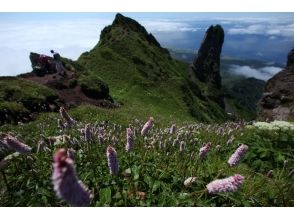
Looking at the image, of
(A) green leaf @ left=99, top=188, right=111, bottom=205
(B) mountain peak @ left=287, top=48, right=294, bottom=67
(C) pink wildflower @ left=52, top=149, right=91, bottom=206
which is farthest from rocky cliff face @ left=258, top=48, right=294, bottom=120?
(C) pink wildflower @ left=52, top=149, right=91, bottom=206

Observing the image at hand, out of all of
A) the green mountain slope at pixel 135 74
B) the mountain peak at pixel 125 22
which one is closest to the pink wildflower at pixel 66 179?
the green mountain slope at pixel 135 74

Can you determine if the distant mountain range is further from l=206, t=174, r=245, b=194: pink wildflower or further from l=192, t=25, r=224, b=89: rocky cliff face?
l=192, t=25, r=224, b=89: rocky cliff face

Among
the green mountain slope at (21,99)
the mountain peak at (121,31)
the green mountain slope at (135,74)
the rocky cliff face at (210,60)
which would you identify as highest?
the green mountain slope at (21,99)

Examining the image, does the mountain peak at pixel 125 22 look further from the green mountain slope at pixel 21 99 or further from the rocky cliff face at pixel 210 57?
the rocky cliff face at pixel 210 57

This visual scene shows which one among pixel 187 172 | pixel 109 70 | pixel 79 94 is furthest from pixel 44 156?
pixel 109 70
